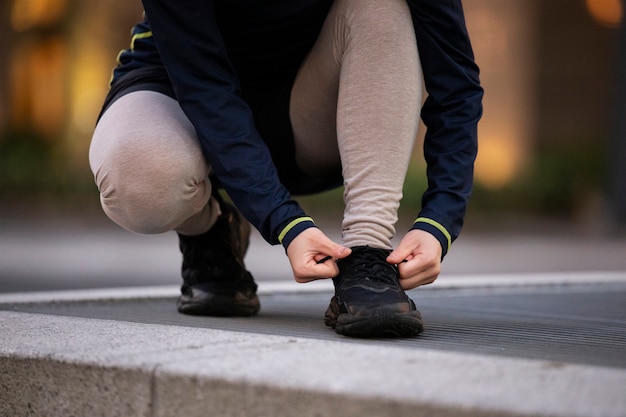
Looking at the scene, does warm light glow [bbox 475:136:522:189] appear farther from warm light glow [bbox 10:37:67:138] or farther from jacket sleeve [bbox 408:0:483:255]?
jacket sleeve [bbox 408:0:483:255]

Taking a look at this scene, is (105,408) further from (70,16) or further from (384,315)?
(70,16)

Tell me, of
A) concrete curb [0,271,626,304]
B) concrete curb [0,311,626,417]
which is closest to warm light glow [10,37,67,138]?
concrete curb [0,271,626,304]

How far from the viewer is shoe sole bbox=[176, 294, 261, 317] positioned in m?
2.42

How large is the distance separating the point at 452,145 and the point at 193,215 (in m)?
0.66

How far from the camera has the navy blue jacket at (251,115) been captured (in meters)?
2.02

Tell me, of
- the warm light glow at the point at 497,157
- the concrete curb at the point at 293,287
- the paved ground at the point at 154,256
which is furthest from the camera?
the warm light glow at the point at 497,157

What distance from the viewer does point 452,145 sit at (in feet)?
6.93

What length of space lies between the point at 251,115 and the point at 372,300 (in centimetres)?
51

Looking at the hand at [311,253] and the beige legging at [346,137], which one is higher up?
the beige legging at [346,137]

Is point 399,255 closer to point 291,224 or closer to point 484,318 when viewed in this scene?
point 291,224

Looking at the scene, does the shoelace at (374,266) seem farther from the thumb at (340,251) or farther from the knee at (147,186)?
the knee at (147,186)

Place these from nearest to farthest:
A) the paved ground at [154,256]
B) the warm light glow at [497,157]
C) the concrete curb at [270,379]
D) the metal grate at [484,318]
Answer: the concrete curb at [270,379], the metal grate at [484,318], the paved ground at [154,256], the warm light glow at [497,157]

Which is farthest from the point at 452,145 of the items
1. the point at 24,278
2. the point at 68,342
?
the point at 24,278

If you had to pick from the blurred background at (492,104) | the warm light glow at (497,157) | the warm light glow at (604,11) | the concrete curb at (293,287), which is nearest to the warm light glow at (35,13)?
the blurred background at (492,104)
